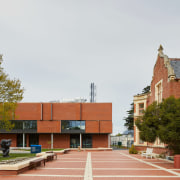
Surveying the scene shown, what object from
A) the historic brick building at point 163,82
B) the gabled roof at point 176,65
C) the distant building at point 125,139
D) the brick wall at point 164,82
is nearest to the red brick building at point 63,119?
the historic brick building at point 163,82

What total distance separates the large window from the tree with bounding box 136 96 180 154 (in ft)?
91.7

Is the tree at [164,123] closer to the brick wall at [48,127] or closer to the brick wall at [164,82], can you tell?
the brick wall at [164,82]

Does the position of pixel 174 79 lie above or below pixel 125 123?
above

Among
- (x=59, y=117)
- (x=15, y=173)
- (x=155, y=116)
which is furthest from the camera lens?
(x=59, y=117)

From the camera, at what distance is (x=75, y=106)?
151ft

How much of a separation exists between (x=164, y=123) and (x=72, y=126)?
3058 cm

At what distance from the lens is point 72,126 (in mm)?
45906

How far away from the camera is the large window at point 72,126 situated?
45.8 m

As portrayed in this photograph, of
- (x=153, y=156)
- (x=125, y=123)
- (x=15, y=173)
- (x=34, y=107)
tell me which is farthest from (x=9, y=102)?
(x=125, y=123)

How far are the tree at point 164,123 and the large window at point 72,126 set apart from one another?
27.9 meters

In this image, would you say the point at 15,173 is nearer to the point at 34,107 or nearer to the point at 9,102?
the point at 9,102

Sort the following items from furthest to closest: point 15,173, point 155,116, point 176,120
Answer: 1. point 155,116
2. point 176,120
3. point 15,173

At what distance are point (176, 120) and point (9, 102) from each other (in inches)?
549

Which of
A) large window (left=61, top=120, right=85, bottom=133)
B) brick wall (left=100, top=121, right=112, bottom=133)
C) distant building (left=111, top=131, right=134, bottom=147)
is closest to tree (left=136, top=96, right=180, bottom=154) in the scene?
brick wall (left=100, top=121, right=112, bottom=133)
